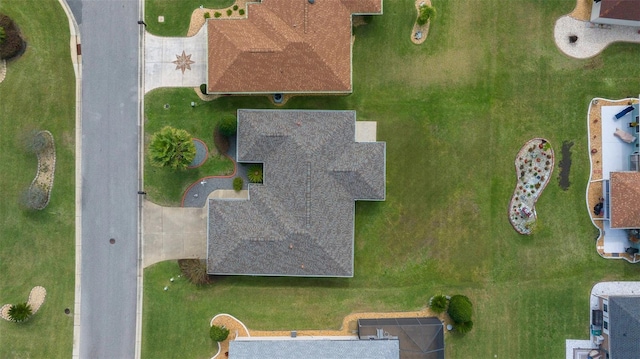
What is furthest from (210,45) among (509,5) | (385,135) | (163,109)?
(509,5)

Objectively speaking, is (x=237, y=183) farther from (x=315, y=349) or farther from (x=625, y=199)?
(x=625, y=199)

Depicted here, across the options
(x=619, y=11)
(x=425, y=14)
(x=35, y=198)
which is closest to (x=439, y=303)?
(x=425, y=14)

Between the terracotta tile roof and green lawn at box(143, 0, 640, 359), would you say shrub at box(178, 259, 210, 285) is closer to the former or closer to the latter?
green lawn at box(143, 0, 640, 359)

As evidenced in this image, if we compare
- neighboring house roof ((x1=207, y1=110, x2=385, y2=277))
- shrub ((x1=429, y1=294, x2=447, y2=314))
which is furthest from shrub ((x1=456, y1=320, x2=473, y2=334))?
neighboring house roof ((x1=207, y1=110, x2=385, y2=277))

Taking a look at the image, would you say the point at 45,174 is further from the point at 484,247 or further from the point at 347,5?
the point at 484,247

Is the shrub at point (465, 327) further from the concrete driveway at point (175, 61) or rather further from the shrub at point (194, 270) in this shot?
the concrete driveway at point (175, 61)

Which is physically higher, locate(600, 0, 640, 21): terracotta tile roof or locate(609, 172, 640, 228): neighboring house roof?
locate(600, 0, 640, 21): terracotta tile roof
